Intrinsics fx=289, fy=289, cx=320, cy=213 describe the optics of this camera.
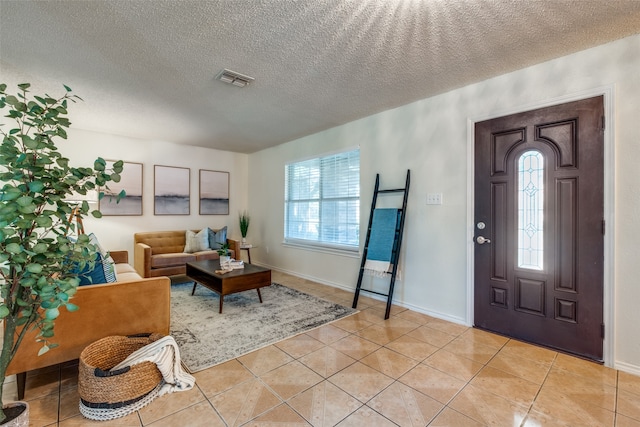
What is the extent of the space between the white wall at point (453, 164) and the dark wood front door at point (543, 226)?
12 centimetres

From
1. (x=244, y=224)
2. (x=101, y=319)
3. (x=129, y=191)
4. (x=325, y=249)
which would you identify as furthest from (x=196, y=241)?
(x=101, y=319)

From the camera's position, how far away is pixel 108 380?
1.59 m

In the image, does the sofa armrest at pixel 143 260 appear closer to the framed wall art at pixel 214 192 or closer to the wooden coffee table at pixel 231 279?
the wooden coffee table at pixel 231 279

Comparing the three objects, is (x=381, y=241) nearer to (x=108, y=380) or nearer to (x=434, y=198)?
(x=434, y=198)

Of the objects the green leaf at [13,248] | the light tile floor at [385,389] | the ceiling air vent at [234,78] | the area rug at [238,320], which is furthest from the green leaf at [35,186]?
the ceiling air vent at [234,78]

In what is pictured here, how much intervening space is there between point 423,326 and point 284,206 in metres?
3.16

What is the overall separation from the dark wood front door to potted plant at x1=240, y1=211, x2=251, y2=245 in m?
4.22

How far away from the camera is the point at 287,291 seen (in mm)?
3957

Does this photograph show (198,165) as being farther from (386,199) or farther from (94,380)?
(94,380)

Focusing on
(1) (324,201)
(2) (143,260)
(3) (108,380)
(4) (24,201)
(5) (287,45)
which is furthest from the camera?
(1) (324,201)

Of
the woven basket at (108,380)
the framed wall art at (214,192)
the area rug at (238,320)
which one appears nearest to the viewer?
the woven basket at (108,380)

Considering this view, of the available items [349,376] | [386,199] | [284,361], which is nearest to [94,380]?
[284,361]

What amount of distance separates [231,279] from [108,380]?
1.56m

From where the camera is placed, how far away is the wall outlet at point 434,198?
10.1 ft
